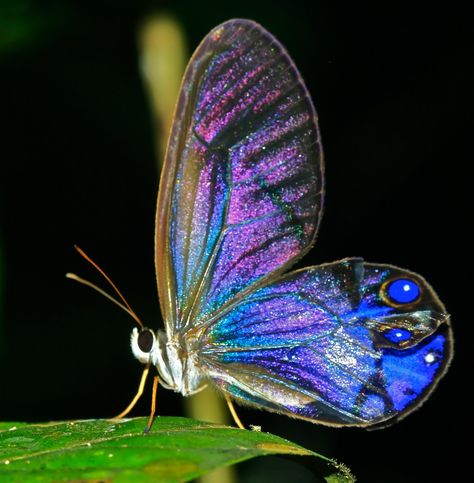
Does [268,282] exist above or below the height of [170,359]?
above

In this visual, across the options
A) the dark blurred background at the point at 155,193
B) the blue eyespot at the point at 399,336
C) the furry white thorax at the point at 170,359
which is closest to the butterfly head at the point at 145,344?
the furry white thorax at the point at 170,359

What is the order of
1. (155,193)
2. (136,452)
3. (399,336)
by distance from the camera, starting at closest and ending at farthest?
(136,452) → (399,336) → (155,193)

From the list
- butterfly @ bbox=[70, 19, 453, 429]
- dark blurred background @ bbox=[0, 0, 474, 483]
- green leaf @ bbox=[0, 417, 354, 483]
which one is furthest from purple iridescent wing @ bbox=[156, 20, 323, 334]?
dark blurred background @ bbox=[0, 0, 474, 483]

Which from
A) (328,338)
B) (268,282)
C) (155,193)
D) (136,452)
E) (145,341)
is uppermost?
(155,193)

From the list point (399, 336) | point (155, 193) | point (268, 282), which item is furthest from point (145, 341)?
point (155, 193)

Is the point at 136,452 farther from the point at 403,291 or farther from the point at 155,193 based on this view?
the point at 155,193

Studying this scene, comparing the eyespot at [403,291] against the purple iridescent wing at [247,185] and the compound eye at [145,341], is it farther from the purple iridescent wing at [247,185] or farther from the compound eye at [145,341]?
the compound eye at [145,341]

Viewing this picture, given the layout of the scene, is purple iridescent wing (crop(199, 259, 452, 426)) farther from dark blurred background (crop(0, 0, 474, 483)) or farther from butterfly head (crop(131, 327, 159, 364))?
dark blurred background (crop(0, 0, 474, 483))
